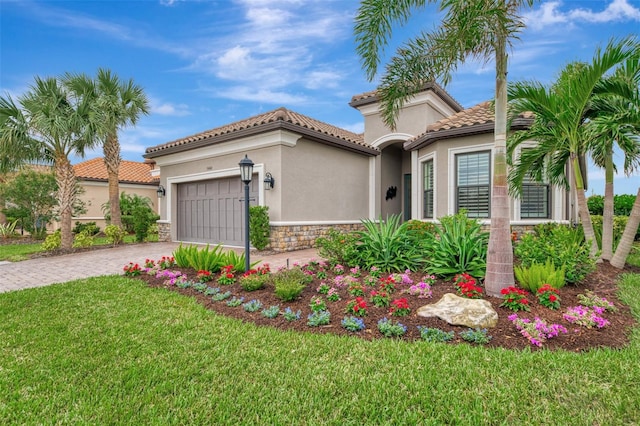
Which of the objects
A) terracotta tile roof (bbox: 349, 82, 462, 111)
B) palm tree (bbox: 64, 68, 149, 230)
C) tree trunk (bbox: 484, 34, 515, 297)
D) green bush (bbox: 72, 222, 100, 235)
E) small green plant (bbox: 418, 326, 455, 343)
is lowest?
small green plant (bbox: 418, 326, 455, 343)

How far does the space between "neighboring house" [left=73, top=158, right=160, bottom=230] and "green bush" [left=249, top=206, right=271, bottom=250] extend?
43.6 ft

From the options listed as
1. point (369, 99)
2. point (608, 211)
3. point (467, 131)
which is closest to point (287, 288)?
point (608, 211)

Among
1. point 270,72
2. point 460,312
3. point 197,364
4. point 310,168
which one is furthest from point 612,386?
point 270,72

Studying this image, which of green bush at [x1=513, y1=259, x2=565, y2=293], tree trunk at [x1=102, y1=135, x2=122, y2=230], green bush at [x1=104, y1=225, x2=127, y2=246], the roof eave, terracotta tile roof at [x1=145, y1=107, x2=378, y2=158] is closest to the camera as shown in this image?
green bush at [x1=513, y1=259, x2=565, y2=293]

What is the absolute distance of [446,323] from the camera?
13.1 feet

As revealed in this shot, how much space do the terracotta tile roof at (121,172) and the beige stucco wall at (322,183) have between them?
15.2m

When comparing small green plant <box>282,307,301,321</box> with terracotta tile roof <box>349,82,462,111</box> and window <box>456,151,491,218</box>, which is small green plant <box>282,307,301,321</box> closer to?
window <box>456,151,491,218</box>

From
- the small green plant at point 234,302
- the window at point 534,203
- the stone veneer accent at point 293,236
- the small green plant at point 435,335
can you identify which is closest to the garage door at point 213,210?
the stone veneer accent at point 293,236

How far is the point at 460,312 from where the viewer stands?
4043 mm

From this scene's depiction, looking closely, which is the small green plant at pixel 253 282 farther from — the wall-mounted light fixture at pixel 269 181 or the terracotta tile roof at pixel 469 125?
the terracotta tile roof at pixel 469 125

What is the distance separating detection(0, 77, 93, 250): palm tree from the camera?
10.6m

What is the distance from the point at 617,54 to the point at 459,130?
4406mm

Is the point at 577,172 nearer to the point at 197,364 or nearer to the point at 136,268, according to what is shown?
the point at 197,364

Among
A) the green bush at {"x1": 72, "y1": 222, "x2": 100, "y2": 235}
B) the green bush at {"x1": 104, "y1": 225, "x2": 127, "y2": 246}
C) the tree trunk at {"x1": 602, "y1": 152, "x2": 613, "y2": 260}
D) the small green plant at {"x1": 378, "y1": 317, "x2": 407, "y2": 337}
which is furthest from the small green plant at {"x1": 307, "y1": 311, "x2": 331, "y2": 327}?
the green bush at {"x1": 72, "y1": 222, "x2": 100, "y2": 235}
